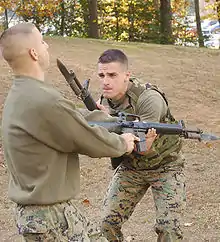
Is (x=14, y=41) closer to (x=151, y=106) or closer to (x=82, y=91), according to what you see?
(x=151, y=106)

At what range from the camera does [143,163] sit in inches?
163

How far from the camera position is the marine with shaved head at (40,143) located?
2.79m

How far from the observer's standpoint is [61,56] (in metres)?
13.6

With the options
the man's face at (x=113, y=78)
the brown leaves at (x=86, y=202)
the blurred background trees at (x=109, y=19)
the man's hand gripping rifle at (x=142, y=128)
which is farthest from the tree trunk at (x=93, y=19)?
the man's hand gripping rifle at (x=142, y=128)

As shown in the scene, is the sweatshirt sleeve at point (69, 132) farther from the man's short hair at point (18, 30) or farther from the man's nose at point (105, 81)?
the man's nose at point (105, 81)

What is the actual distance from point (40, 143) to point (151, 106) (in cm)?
128

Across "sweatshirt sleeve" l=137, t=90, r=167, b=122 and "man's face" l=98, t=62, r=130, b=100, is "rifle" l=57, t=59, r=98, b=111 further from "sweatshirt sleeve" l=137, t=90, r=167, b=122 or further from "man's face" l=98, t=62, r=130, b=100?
"sweatshirt sleeve" l=137, t=90, r=167, b=122

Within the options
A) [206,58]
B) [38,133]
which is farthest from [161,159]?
[206,58]

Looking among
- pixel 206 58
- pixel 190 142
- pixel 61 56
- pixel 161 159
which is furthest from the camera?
pixel 206 58

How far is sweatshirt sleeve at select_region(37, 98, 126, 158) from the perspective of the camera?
2.79 m

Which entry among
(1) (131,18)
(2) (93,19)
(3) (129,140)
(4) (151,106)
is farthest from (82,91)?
(1) (131,18)

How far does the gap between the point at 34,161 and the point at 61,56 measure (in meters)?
10.9

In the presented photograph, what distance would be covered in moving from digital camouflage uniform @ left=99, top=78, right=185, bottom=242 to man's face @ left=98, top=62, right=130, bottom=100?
0.08 m

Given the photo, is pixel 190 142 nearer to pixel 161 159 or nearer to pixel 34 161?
pixel 161 159
